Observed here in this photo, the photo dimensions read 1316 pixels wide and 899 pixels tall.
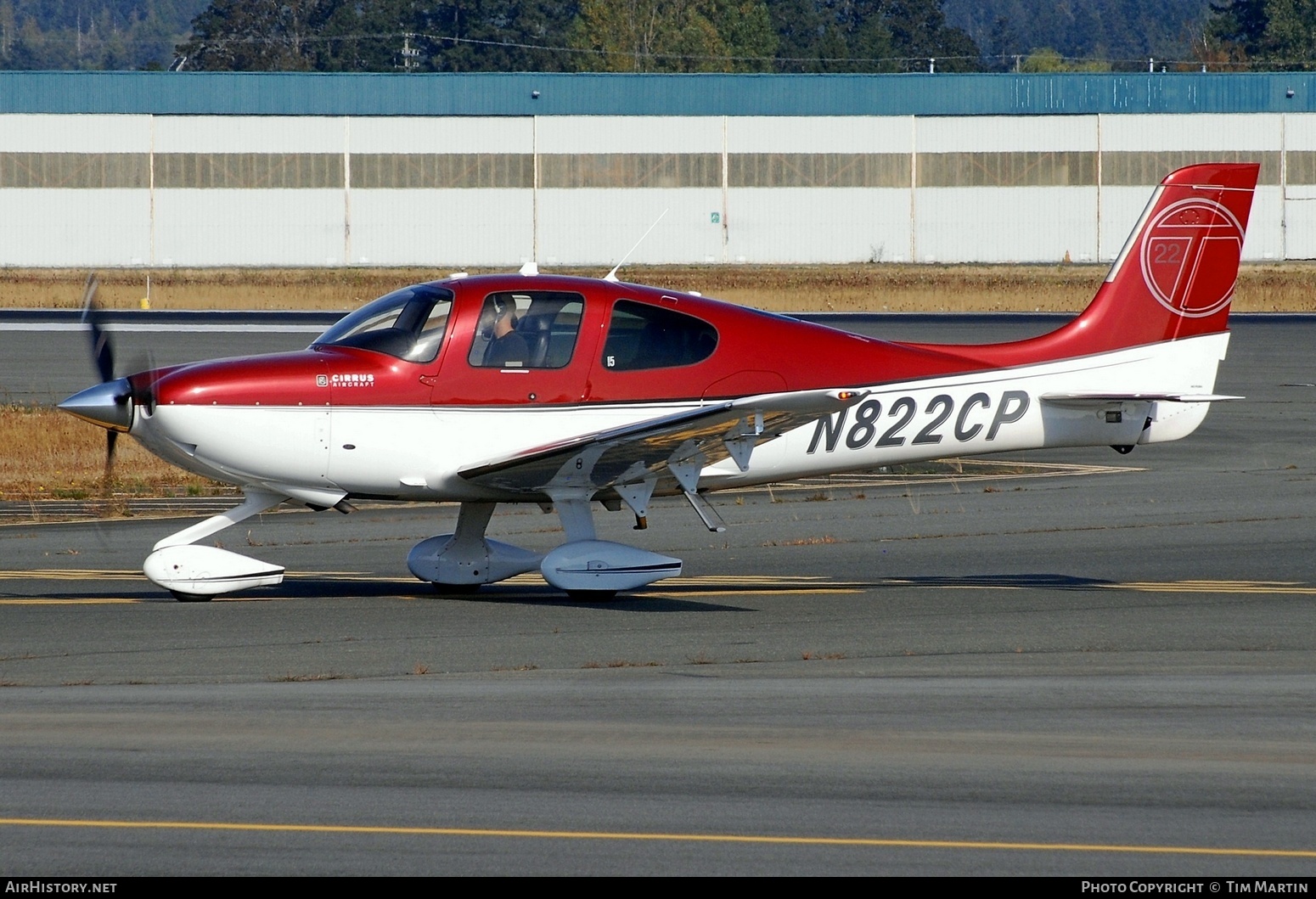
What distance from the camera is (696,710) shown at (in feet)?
25.2

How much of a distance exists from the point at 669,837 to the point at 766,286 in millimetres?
46497

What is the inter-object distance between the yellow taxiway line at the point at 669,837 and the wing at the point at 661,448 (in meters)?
4.10

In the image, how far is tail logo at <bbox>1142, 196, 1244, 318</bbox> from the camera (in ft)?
38.3

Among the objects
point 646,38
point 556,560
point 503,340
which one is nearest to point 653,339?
point 503,340

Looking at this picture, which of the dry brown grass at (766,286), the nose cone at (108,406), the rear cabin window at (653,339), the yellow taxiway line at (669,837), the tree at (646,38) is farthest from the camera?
the tree at (646,38)

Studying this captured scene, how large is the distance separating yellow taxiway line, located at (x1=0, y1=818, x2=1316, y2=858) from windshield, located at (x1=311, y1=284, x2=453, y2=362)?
4.95 m

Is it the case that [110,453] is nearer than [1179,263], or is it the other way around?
[110,453]

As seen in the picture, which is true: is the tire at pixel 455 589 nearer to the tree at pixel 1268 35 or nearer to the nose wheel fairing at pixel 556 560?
the nose wheel fairing at pixel 556 560

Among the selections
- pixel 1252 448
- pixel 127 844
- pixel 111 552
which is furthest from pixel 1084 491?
pixel 127 844

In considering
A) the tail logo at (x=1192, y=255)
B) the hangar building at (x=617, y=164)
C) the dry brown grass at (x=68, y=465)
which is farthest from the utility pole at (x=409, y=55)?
the tail logo at (x=1192, y=255)

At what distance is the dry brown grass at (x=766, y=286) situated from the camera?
4553 cm

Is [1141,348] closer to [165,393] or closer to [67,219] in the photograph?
[165,393]

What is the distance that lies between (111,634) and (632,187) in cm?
5032

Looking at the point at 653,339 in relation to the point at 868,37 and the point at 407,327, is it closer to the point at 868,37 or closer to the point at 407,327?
the point at 407,327
